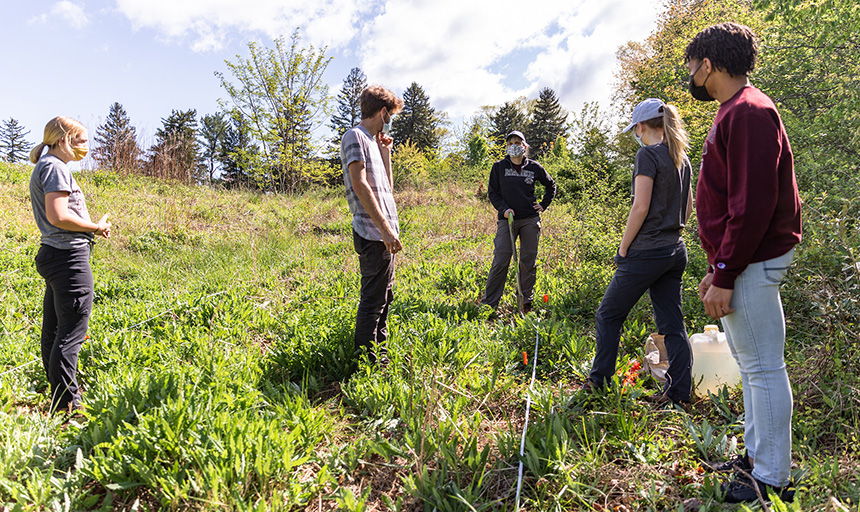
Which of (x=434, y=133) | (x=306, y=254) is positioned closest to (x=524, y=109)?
(x=434, y=133)

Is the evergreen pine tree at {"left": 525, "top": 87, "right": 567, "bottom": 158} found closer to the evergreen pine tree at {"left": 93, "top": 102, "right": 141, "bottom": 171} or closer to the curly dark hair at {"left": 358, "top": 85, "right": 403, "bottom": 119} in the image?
the evergreen pine tree at {"left": 93, "top": 102, "right": 141, "bottom": 171}

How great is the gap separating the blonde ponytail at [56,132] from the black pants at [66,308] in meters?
0.63

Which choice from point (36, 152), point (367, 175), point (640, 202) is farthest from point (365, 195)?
point (36, 152)

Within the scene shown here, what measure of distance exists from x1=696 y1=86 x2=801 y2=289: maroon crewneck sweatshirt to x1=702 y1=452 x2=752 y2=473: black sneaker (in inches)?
37.4

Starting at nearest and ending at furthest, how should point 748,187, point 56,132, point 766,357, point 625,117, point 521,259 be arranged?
point 748,187
point 766,357
point 56,132
point 521,259
point 625,117

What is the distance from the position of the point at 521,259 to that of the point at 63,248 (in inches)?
160

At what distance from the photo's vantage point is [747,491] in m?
1.98

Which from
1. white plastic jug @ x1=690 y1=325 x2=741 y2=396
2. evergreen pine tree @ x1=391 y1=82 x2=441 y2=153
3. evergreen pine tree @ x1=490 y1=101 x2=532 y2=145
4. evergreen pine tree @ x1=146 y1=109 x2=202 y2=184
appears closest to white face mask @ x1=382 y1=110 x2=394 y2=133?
white plastic jug @ x1=690 y1=325 x2=741 y2=396

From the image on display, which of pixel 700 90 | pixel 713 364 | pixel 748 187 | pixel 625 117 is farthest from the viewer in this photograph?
pixel 625 117

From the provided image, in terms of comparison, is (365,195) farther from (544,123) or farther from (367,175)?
(544,123)

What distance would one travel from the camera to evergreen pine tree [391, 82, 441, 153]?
3978 cm

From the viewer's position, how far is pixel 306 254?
23.5 ft

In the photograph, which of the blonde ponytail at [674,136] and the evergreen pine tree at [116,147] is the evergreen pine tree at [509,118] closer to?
the evergreen pine tree at [116,147]

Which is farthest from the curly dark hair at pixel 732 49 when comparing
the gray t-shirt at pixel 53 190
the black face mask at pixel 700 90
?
the gray t-shirt at pixel 53 190
